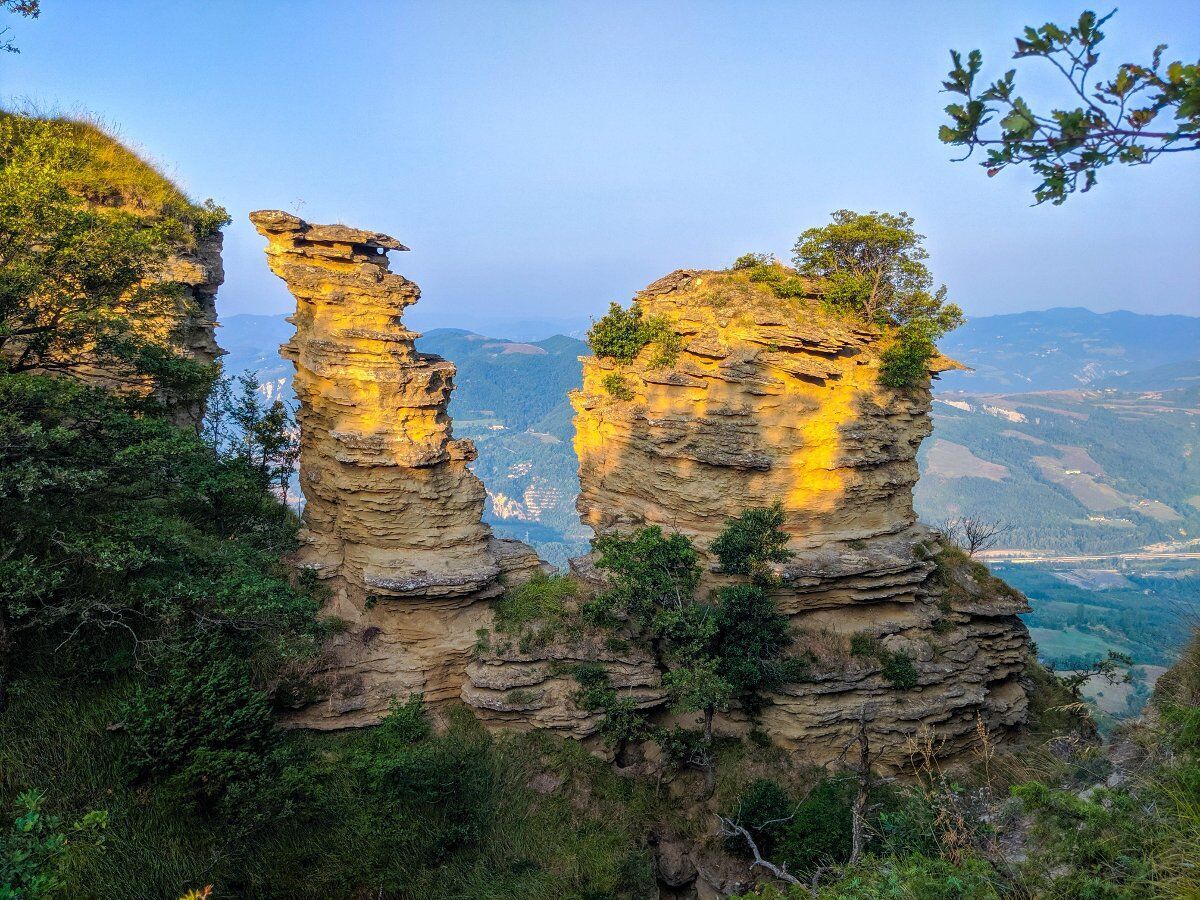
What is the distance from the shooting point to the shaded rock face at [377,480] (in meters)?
18.6

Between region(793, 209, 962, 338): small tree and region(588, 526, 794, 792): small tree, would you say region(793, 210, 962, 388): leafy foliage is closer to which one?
region(793, 209, 962, 338): small tree

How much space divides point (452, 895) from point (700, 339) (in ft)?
58.0

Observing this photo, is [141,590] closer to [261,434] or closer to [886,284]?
[261,434]

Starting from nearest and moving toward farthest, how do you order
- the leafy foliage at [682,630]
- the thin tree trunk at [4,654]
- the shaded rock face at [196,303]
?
1. the thin tree trunk at [4,654]
2. the leafy foliage at [682,630]
3. the shaded rock face at [196,303]

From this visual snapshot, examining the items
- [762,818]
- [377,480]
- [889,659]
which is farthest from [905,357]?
[377,480]

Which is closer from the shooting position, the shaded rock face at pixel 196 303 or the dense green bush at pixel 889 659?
the dense green bush at pixel 889 659

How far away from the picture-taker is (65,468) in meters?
12.2

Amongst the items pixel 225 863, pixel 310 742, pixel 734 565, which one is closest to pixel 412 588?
pixel 310 742

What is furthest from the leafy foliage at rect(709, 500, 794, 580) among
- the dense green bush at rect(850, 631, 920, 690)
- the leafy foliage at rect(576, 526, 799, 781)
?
the dense green bush at rect(850, 631, 920, 690)

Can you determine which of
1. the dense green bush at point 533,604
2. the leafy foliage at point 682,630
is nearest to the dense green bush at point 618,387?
the leafy foliage at point 682,630

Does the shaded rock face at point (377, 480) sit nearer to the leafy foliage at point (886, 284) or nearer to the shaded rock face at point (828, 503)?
the shaded rock face at point (828, 503)

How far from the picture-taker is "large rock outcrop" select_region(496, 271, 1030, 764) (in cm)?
1931

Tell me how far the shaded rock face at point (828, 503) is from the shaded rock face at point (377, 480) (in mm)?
7633

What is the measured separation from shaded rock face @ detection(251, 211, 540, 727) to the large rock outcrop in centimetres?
288
